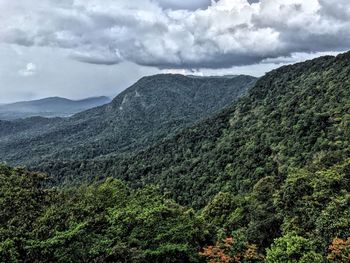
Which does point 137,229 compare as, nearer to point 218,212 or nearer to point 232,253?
point 232,253

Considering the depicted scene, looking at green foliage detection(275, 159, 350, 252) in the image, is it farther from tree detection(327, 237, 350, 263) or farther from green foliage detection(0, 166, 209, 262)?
green foliage detection(0, 166, 209, 262)

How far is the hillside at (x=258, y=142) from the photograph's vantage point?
272 ft

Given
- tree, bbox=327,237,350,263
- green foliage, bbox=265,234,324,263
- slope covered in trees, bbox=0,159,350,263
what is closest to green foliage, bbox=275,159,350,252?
slope covered in trees, bbox=0,159,350,263

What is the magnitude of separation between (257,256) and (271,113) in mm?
87912

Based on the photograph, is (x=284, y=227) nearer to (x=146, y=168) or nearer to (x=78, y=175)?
(x=146, y=168)

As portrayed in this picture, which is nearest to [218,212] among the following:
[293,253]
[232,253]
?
[232,253]

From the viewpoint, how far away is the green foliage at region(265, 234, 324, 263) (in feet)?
92.7

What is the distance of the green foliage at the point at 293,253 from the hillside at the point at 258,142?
3090 cm

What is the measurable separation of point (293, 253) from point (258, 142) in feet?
246

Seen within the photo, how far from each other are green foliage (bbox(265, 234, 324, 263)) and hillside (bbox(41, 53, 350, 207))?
30.9 metres

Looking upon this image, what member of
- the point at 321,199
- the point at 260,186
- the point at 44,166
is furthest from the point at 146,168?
the point at 321,199

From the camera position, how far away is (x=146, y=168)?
13438cm

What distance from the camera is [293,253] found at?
28.9m

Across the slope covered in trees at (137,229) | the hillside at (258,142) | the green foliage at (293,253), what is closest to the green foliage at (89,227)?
the slope covered in trees at (137,229)
